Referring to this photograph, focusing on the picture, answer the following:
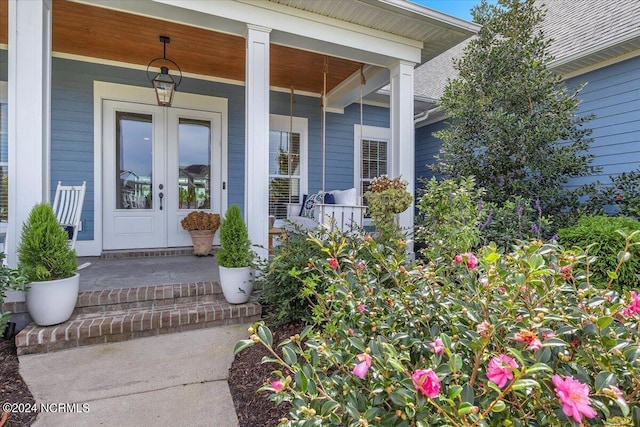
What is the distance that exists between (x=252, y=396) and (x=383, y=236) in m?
1.75

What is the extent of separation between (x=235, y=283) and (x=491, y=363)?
101 inches

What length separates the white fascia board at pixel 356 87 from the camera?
15.0 ft

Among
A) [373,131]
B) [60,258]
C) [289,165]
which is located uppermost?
[373,131]

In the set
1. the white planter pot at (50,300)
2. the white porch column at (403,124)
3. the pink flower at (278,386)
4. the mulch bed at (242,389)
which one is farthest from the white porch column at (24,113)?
the white porch column at (403,124)

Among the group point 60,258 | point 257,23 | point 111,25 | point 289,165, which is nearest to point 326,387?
point 60,258

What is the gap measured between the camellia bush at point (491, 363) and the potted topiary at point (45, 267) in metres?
2.35

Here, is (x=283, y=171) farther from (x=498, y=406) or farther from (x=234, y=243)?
(x=498, y=406)

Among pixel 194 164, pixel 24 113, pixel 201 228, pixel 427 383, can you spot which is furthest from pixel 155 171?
pixel 427 383

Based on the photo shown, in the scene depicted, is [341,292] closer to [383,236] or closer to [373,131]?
[383,236]

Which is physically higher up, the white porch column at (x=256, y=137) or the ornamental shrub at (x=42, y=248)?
the white porch column at (x=256, y=137)

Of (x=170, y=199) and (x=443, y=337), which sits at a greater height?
(x=170, y=199)

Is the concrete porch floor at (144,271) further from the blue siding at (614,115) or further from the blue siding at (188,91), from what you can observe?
the blue siding at (614,115)

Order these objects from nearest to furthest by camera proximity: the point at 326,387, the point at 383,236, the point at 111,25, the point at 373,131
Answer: the point at 326,387 < the point at 383,236 < the point at 111,25 < the point at 373,131

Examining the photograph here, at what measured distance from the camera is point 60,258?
8.29 ft
